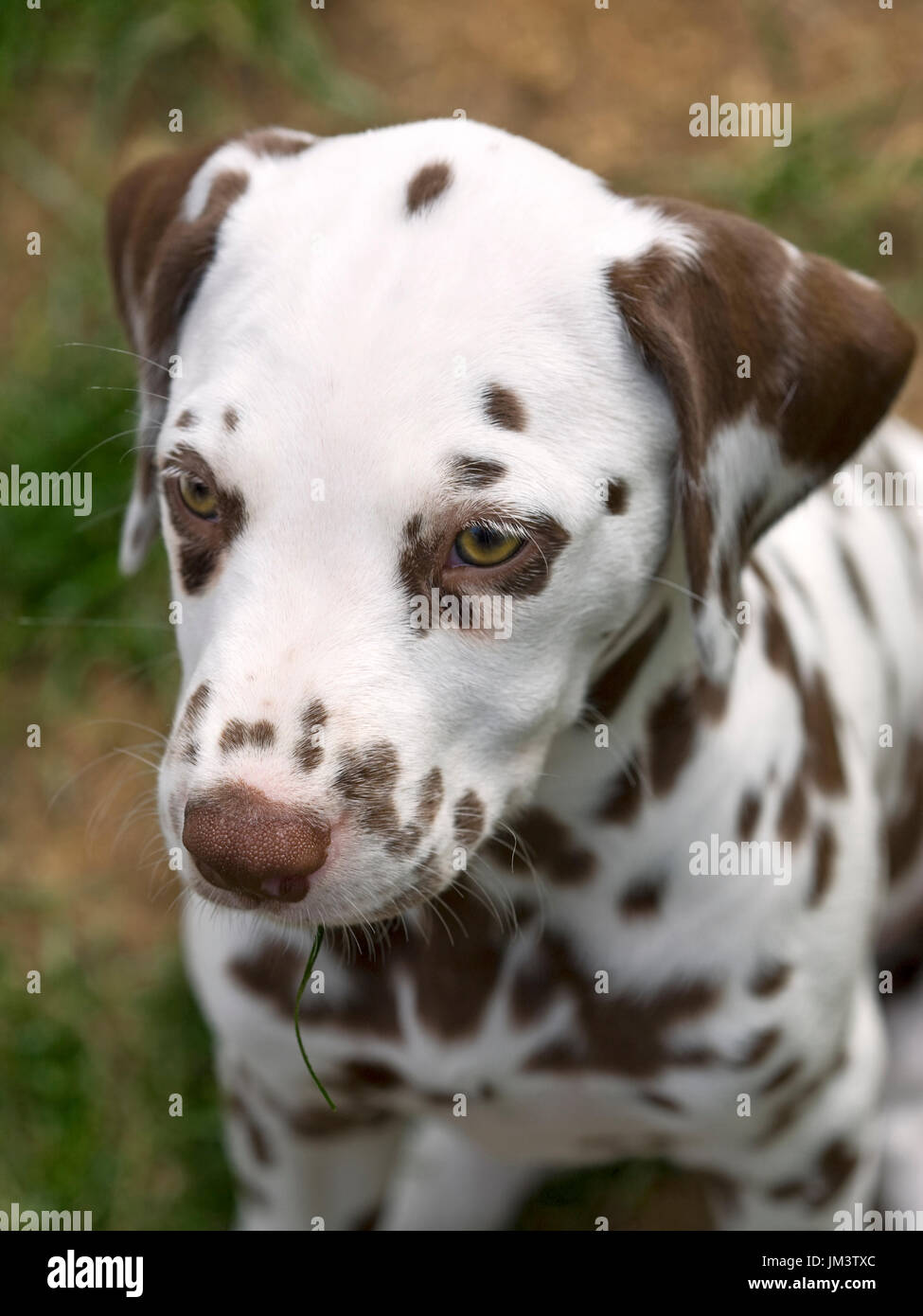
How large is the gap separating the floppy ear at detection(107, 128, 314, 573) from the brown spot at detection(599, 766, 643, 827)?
104 cm

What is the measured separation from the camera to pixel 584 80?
6.28 m

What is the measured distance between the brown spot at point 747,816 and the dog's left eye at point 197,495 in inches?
46.9

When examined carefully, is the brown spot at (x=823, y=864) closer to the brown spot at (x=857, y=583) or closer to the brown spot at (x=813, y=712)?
the brown spot at (x=813, y=712)

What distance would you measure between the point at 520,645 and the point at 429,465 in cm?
34

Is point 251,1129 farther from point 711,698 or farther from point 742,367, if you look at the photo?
point 742,367

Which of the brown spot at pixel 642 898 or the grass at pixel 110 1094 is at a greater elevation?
the brown spot at pixel 642 898

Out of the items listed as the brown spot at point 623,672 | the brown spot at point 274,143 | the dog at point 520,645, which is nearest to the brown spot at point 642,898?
the dog at point 520,645

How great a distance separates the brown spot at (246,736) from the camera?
2.42 metres

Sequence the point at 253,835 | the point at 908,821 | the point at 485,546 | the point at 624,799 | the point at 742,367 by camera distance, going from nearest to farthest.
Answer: the point at 253,835, the point at 485,546, the point at 742,367, the point at 624,799, the point at 908,821

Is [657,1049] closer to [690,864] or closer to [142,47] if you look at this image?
[690,864]

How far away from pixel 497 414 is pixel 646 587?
466 mm

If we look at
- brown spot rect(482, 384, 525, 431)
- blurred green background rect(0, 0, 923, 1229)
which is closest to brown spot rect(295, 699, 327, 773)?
brown spot rect(482, 384, 525, 431)

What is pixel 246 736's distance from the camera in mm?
2432

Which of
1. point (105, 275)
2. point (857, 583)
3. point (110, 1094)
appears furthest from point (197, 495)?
point (105, 275)
